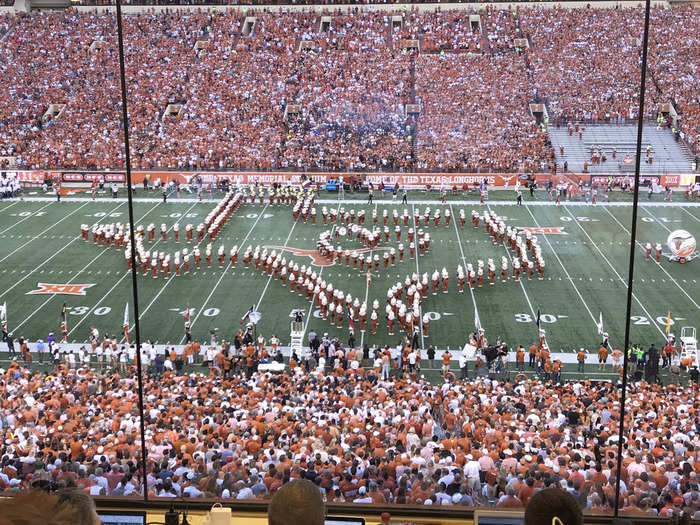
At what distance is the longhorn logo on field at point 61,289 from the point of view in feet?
53.2

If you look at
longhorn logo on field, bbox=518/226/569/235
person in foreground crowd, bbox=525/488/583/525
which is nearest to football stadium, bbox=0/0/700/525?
person in foreground crowd, bbox=525/488/583/525

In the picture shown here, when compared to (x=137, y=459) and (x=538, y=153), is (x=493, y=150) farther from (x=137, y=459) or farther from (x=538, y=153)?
(x=137, y=459)

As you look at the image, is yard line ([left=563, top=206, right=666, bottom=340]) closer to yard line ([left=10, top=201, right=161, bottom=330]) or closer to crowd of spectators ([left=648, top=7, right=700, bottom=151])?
crowd of spectators ([left=648, top=7, right=700, bottom=151])

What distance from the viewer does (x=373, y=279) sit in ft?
55.1

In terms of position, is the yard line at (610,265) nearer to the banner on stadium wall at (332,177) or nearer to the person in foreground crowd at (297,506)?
the banner on stadium wall at (332,177)

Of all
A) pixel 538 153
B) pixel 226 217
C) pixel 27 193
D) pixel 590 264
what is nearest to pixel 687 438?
pixel 590 264

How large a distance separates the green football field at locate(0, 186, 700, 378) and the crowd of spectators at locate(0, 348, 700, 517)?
353 cm

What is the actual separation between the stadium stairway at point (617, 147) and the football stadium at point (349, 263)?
0.41 feet

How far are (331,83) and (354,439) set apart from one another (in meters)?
25.5

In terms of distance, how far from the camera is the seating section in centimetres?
2777

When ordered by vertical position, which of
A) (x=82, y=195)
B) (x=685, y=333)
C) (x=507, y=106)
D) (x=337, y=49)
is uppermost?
(x=337, y=49)

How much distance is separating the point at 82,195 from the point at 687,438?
2025cm

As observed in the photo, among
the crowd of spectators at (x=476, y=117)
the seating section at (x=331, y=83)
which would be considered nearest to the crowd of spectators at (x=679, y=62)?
the seating section at (x=331, y=83)

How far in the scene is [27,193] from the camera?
82.2 feet
